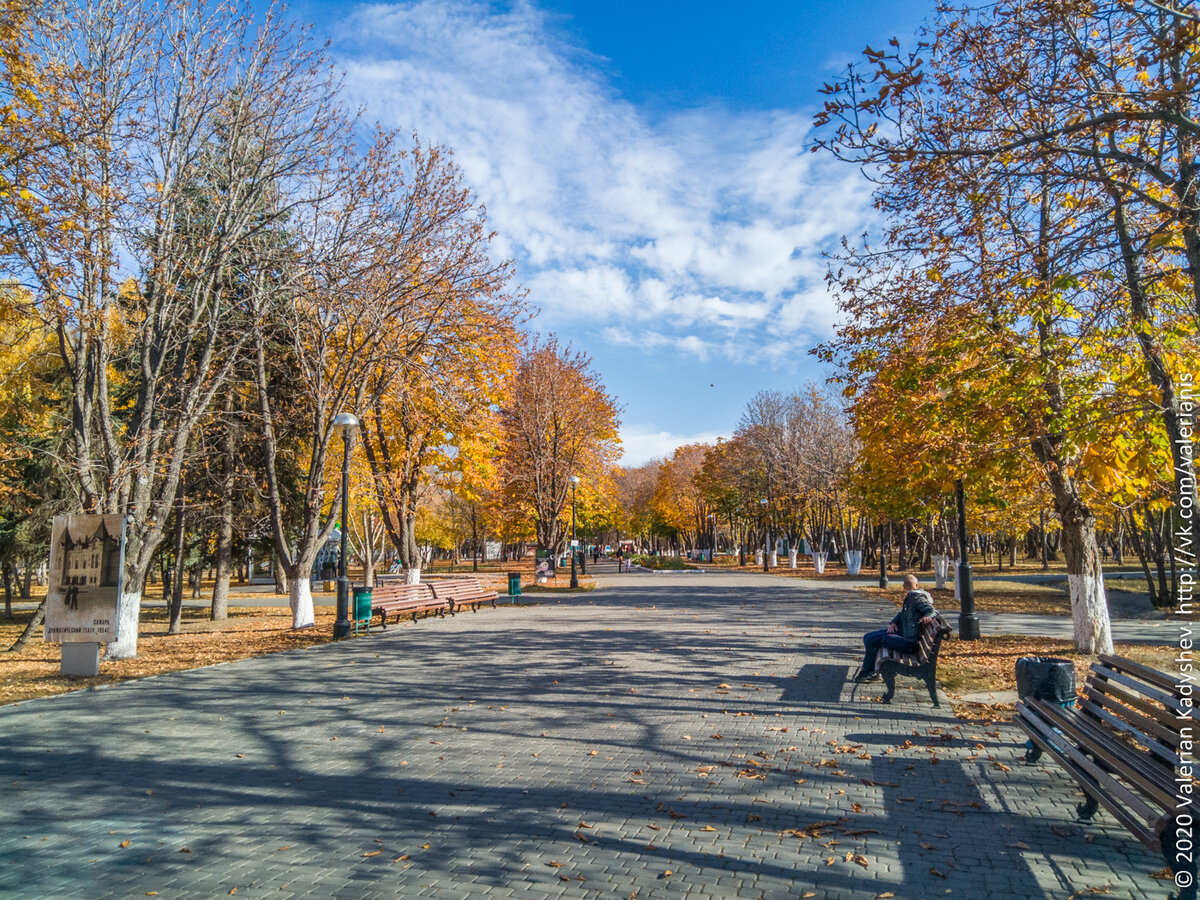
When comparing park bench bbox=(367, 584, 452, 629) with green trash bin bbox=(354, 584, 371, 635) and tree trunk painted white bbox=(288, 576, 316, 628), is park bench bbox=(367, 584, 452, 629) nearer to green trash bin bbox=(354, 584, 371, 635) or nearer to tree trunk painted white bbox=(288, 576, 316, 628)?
green trash bin bbox=(354, 584, 371, 635)

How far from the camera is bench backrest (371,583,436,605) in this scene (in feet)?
52.6

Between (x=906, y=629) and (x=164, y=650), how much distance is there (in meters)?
12.7

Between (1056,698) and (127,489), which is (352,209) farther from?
(1056,698)

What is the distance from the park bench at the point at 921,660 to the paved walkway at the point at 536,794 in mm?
302

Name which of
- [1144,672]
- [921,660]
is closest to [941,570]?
[921,660]

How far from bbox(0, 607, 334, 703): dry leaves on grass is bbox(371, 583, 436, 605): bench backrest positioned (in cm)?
121

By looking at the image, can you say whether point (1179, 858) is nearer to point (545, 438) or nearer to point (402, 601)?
point (402, 601)

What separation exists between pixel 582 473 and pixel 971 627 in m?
24.3

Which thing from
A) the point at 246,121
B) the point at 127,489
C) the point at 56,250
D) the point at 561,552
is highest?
the point at 246,121

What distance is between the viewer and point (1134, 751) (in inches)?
171

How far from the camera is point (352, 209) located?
15.8m

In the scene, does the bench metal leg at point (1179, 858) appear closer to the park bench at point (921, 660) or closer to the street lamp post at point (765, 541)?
the park bench at point (921, 660)

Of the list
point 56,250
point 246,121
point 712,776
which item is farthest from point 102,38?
point 712,776

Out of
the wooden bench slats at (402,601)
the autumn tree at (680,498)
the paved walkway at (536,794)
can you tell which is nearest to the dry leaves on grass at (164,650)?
the paved walkway at (536,794)
